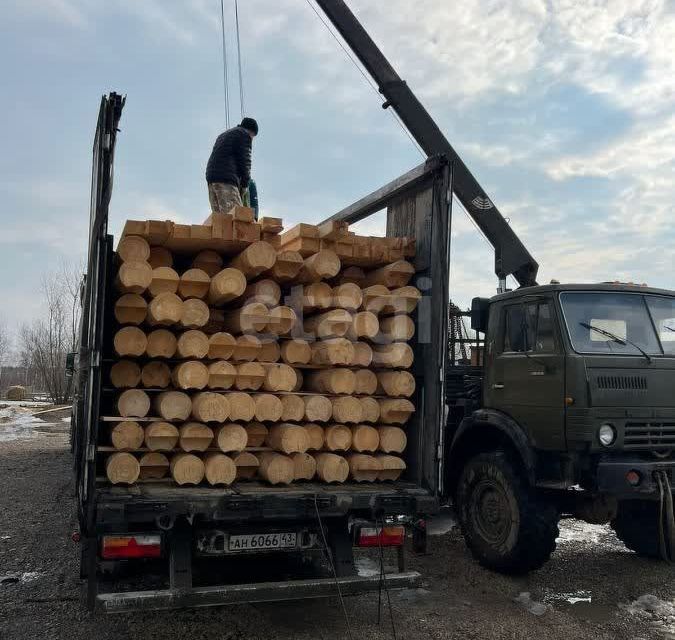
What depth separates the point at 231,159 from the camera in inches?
280

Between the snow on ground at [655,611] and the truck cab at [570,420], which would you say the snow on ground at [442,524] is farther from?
the snow on ground at [655,611]

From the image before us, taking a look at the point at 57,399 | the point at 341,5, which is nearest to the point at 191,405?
the point at 341,5

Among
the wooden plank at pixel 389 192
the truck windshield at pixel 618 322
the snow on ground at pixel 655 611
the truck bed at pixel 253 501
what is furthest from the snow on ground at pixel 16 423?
the snow on ground at pixel 655 611

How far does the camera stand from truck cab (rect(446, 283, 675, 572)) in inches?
229

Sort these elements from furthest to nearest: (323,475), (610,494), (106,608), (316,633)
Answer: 1. (610,494)
2. (323,475)
3. (316,633)
4. (106,608)

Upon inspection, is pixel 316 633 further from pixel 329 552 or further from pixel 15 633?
pixel 15 633

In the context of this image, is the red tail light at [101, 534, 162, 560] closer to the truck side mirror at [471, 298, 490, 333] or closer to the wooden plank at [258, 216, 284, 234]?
the wooden plank at [258, 216, 284, 234]

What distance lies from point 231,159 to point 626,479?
4.69m

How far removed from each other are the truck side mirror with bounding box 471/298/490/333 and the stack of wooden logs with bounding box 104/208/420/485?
62.8 inches

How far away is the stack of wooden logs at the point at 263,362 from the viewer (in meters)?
4.92

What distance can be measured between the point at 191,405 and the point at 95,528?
1093 millimetres

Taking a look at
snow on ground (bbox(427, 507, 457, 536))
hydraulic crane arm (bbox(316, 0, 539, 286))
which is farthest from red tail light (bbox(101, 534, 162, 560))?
hydraulic crane arm (bbox(316, 0, 539, 286))

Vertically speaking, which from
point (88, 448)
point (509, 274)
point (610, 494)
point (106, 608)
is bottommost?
point (106, 608)

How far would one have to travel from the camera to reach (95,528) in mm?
4250
